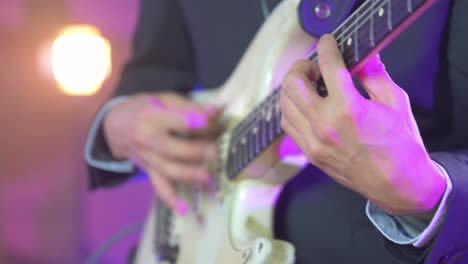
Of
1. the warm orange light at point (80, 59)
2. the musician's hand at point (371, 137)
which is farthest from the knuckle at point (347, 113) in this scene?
the warm orange light at point (80, 59)

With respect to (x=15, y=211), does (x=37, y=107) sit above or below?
above

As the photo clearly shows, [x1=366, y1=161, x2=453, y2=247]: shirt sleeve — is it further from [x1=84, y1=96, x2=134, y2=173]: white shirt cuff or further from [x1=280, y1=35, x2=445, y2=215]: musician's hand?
[x1=84, y1=96, x2=134, y2=173]: white shirt cuff

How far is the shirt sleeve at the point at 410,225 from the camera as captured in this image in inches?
15.9

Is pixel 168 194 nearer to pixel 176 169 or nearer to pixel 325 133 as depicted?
pixel 176 169

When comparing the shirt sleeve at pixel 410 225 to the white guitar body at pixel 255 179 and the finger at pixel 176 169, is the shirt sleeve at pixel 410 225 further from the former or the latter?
the finger at pixel 176 169

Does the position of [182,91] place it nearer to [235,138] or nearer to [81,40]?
[235,138]

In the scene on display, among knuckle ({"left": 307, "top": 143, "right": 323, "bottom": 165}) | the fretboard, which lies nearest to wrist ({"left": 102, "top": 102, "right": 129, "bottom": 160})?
the fretboard

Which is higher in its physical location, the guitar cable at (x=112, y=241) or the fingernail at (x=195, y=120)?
the fingernail at (x=195, y=120)

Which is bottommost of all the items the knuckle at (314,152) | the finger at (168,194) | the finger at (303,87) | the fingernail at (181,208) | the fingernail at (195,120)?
the fingernail at (181,208)

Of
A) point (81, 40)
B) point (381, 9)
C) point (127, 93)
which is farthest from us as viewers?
point (81, 40)

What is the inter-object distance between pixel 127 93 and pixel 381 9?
59 cm

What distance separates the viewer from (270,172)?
62 cm

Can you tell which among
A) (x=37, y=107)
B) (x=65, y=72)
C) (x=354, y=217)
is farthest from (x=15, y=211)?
(x=354, y=217)

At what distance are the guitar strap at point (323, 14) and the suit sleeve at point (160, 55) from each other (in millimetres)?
439
